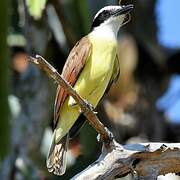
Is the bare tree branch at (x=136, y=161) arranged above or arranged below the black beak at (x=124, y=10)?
below

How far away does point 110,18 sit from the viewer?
131 inches

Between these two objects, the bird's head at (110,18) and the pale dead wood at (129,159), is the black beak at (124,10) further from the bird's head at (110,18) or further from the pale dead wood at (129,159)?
the pale dead wood at (129,159)

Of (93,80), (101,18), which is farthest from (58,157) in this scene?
(101,18)

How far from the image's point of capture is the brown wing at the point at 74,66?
308 cm

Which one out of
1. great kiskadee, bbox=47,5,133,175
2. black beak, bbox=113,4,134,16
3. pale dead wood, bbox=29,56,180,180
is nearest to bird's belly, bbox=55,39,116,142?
great kiskadee, bbox=47,5,133,175

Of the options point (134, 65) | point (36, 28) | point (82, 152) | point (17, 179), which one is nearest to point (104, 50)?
point (82, 152)

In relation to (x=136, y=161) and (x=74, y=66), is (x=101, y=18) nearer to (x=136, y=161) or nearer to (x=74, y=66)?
(x=74, y=66)

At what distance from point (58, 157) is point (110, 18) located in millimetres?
613

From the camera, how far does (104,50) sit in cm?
317

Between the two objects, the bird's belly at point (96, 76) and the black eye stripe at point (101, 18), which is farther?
the black eye stripe at point (101, 18)

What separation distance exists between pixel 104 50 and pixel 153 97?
2.34m

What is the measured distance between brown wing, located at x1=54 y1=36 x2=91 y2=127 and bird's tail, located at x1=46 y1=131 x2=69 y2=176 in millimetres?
116

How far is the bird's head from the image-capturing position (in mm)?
3273

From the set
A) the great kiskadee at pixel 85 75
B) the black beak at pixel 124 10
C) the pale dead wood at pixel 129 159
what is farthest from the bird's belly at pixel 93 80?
the pale dead wood at pixel 129 159
